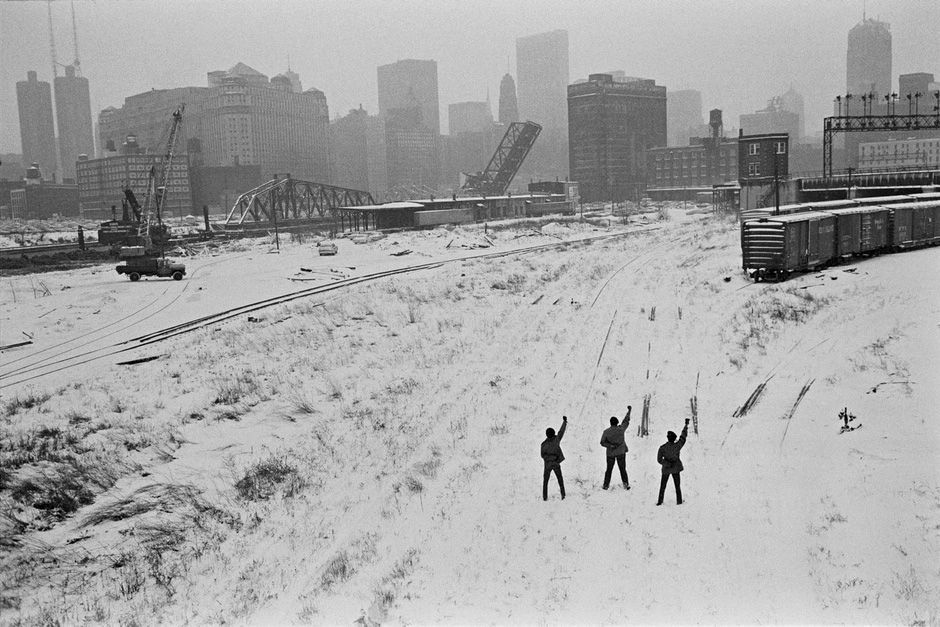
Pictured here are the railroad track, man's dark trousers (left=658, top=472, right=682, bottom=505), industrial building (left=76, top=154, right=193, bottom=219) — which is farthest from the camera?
industrial building (left=76, top=154, right=193, bottom=219)

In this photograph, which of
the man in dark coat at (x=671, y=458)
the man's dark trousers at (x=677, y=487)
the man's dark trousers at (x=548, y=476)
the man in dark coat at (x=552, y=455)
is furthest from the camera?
the man's dark trousers at (x=548, y=476)

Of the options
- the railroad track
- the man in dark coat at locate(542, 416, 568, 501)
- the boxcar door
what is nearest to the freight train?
the boxcar door

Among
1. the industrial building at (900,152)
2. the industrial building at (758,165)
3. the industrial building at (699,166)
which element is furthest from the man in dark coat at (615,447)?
the industrial building at (699,166)

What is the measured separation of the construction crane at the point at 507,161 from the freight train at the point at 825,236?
8935 cm

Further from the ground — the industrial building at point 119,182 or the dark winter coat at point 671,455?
the industrial building at point 119,182

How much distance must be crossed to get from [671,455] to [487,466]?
4.92m

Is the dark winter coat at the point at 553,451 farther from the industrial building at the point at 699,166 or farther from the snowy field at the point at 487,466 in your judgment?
the industrial building at the point at 699,166

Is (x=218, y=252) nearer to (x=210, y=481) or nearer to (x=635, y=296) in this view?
(x=635, y=296)

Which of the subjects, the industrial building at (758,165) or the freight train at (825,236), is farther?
the industrial building at (758,165)

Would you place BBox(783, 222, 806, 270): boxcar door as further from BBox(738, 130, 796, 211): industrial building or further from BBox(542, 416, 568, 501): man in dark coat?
BBox(738, 130, 796, 211): industrial building

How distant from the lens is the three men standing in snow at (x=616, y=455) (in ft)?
45.0

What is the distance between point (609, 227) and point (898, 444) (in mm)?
77605

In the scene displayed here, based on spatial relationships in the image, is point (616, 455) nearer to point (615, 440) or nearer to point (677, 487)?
point (615, 440)

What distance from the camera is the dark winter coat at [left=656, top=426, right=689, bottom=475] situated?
1361cm
